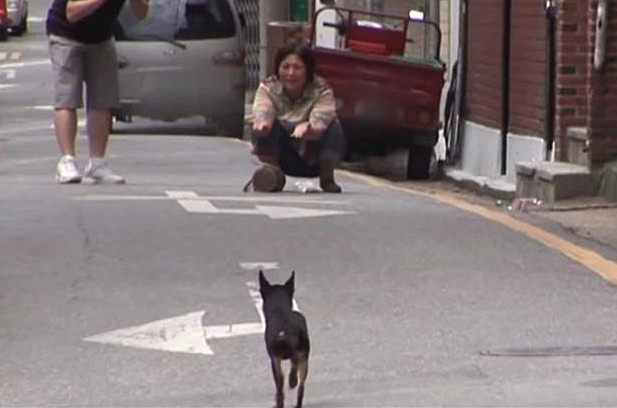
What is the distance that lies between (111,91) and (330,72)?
394cm

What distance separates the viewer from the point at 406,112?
17.4 metres

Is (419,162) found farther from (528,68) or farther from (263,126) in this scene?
(263,126)

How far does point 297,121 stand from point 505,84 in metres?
4.17

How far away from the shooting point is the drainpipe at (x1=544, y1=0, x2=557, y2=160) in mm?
15125

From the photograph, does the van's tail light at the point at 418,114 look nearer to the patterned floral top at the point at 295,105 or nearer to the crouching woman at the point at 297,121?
the crouching woman at the point at 297,121

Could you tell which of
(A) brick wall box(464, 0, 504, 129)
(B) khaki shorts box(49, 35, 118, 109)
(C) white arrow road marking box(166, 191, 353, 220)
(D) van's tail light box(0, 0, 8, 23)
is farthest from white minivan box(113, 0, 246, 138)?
(D) van's tail light box(0, 0, 8, 23)

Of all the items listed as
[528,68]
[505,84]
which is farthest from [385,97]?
[528,68]

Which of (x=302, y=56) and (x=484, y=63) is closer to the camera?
(x=302, y=56)

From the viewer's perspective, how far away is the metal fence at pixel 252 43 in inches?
1161

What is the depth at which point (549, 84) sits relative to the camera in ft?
50.3

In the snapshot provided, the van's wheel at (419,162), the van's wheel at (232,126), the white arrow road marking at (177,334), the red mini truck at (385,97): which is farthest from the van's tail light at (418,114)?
the white arrow road marking at (177,334)

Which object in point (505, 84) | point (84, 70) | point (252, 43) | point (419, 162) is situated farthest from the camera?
point (252, 43)

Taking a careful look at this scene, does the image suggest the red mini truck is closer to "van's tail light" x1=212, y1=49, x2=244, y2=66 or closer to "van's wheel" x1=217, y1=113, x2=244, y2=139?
"van's tail light" x1=212, y1=49, x2=244, y2=66

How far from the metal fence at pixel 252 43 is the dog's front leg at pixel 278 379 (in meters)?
22.6
